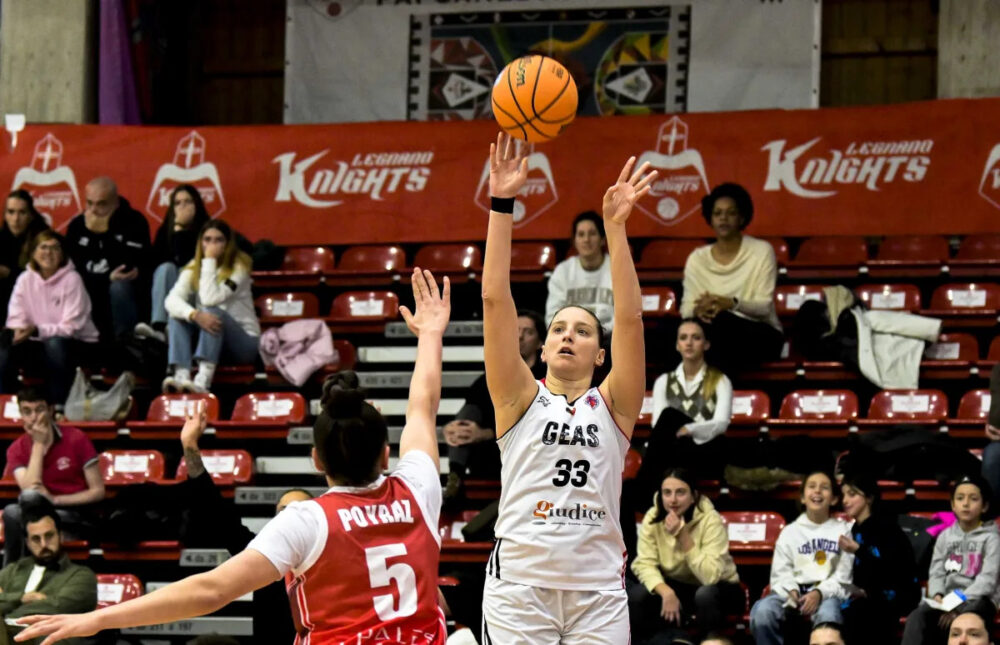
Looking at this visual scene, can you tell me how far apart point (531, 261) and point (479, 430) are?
9.84 feet

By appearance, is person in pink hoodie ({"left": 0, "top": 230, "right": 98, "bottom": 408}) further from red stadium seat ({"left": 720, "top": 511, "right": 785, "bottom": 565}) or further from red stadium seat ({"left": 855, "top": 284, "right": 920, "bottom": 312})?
red stadium seat ({"left": 855, "top": 284, "right": 920, "bottom": 312})

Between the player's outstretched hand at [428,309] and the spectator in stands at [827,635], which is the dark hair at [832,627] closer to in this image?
the spectator in stands at [827,635]

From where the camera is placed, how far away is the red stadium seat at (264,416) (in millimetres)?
10273

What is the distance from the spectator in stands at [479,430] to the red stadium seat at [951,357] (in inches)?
117

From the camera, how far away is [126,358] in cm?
1084

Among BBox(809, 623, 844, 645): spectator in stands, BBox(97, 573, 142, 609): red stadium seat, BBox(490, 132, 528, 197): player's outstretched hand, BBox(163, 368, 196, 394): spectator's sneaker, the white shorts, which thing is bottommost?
BBox(97, 573, 142, 609): red stadium seat

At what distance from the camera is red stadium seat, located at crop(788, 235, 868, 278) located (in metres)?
11.3

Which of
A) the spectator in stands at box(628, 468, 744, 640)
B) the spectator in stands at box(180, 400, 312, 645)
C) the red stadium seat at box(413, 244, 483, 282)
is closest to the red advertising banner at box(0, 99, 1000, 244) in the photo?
the red stadium seat at box(413, 244, 483, 282)

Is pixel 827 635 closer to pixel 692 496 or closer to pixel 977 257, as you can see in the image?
pixel 692 496

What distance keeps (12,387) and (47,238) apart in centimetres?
117

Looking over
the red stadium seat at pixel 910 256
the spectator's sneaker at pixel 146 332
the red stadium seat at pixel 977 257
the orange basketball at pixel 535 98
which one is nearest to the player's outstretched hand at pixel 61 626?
the orange basketball at pixel 535 98

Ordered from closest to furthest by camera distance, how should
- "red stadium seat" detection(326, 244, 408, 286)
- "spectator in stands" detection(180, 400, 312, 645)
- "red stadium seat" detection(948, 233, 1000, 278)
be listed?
"spectator in stands" detection(180, 400, 312, 645), "red stadium seat" detection(948, 233, 1000, 278), "red stadium seat" detection(326, 244, 408, 286)

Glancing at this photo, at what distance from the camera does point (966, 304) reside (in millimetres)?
10852

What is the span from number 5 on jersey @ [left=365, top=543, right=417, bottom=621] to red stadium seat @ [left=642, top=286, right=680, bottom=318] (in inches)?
290
